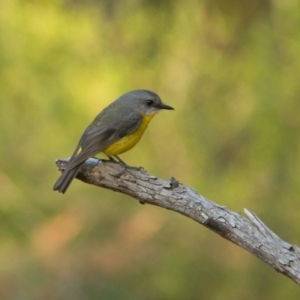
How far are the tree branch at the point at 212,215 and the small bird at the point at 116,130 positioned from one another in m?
0.16

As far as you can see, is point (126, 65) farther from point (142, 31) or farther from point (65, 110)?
point (142, 31)

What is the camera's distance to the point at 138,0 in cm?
527

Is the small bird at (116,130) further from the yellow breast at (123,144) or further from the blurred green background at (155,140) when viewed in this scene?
the blurred green background at (155,140)

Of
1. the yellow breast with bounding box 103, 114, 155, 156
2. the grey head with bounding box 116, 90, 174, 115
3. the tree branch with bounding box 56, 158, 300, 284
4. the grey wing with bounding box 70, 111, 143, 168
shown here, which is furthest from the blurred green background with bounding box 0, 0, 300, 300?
the tree branch with bounding box 56, 158, 300, 284

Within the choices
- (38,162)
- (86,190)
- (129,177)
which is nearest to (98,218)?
(86,190)

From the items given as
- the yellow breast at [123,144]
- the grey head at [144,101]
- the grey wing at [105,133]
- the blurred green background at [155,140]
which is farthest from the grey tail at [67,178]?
the blurred green background at [155,140]

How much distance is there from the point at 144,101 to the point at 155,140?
289 cm

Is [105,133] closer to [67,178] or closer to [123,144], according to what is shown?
[123,144]

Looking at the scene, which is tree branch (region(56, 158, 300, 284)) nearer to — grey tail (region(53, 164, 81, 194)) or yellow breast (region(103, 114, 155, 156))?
grey tail (region(53, 164, 81, 194))

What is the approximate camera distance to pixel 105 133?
14.2 ft

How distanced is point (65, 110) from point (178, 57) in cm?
151

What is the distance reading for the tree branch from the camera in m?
3.32

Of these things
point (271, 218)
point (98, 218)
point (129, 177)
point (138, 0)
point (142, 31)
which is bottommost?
point (129, 177)

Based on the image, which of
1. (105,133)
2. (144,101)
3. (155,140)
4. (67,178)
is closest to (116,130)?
(105,133)
